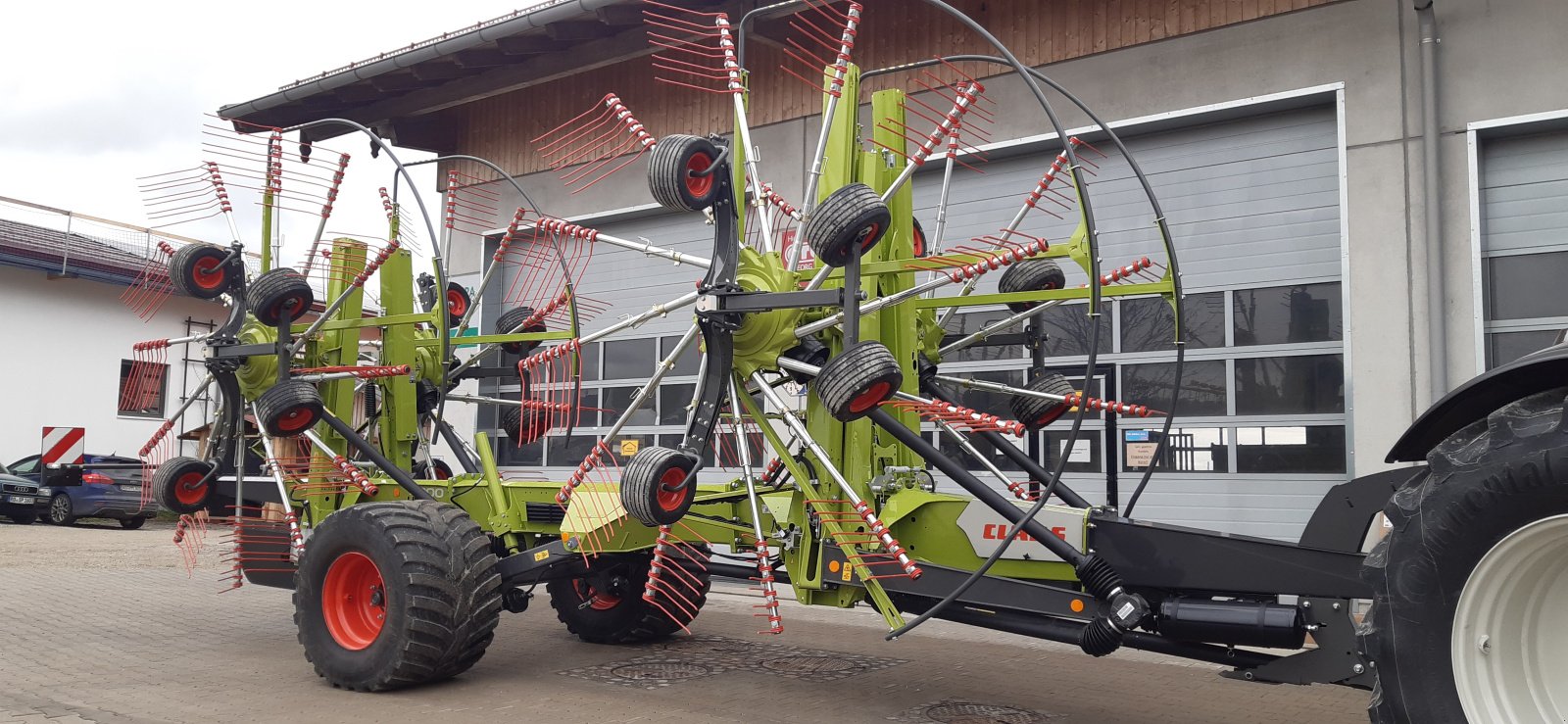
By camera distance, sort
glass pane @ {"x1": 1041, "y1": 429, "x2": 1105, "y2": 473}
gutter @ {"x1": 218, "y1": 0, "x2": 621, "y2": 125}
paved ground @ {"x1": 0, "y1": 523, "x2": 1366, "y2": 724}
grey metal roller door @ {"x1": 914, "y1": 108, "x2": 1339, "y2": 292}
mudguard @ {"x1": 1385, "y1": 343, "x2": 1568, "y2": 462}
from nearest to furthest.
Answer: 1. mudguard @ {"x1": 1385, "y1": 343, "x2": 1568, "y2": 462}
2. paved ground @ {"x1": 0, "y1": 523, "x2": 1366, "y2": 724}
3. grey metal roller door @ {"x1": 914, "y1": 108, "x2": 1339, "y2": 292}
4. glass pane @ {"x1": 1041, "y1": 429, "x2": 1105, "y2": 473}
5. gutter @ {"x1": 218, "y1": 0, "x2": 621, "y2": 125}

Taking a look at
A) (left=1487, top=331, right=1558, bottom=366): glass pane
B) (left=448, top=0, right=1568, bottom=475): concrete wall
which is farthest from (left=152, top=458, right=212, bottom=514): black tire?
(left=1487, top=331, right=1558, bottom=366): glass pane

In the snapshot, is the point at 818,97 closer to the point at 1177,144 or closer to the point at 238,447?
the point at 1177,144

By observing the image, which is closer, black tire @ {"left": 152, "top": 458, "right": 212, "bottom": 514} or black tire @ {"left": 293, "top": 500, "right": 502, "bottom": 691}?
black tire @ {"left": 293, "top": 500, "right": 502, "bottom": 691}

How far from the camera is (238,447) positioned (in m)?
8.20

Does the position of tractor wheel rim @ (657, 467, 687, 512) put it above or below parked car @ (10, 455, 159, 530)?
above

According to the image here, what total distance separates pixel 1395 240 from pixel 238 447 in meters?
8.48

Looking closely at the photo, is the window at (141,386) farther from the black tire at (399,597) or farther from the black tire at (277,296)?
the black tire at (399,597)

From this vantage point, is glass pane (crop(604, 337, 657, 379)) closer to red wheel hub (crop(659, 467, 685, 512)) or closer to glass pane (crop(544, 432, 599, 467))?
glass pane (crop(544, 432, 599, 467))

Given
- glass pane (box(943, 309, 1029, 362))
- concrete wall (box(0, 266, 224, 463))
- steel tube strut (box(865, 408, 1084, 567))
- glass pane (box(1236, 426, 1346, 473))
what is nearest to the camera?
steel tube strut (box(865, 408, 1084, 567))

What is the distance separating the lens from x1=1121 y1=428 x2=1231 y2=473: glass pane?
9977 millimetres

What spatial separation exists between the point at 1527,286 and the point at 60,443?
2126 cm

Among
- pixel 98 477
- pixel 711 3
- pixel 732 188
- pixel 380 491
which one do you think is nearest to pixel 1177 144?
pixel 711 3

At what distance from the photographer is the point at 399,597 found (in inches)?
253

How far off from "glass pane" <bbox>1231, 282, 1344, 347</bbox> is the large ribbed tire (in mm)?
6647
